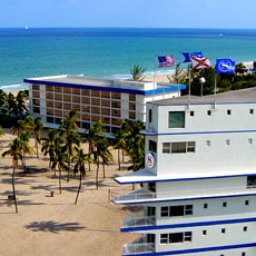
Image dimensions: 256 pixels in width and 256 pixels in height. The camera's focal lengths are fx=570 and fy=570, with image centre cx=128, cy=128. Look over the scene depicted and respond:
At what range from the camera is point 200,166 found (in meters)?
32.2

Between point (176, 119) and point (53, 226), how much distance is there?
20.1 m

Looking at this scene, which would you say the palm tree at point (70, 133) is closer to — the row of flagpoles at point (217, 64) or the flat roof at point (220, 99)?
the row of flagpoles at point (217, 64)

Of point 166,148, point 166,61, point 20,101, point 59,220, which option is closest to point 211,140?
point 166,148

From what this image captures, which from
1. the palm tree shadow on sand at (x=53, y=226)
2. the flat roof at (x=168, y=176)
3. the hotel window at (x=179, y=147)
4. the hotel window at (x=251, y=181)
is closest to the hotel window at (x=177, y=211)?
the flat roof at (x=168, y=176)

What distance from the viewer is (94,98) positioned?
87.8 meters

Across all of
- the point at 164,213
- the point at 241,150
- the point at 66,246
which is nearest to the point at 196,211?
the point at 164,213

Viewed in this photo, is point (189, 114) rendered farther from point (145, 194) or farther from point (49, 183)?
point (49, 183)

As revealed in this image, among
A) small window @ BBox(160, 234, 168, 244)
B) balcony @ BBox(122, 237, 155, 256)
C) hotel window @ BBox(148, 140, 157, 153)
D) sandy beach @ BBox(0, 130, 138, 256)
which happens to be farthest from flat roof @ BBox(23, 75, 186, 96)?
small window @ BBox(160, 234, 168, 244)

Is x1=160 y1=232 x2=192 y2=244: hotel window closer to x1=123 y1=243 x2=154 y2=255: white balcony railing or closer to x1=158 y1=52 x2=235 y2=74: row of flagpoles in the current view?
x1=123 y1=243 x2=154 y2=255: white balcony railing

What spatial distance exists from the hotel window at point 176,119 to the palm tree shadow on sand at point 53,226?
18.5 meters

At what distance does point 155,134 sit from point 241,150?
17.1 feet

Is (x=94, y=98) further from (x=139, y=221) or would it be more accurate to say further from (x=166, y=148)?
(x=166, y=148)

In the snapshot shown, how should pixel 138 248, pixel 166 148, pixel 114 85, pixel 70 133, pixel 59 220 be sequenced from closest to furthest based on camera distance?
pixel 166 148, pixel 138 248, pixel 59 220, pixel 70 133, pixel 114 85

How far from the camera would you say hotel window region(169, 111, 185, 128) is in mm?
31688
